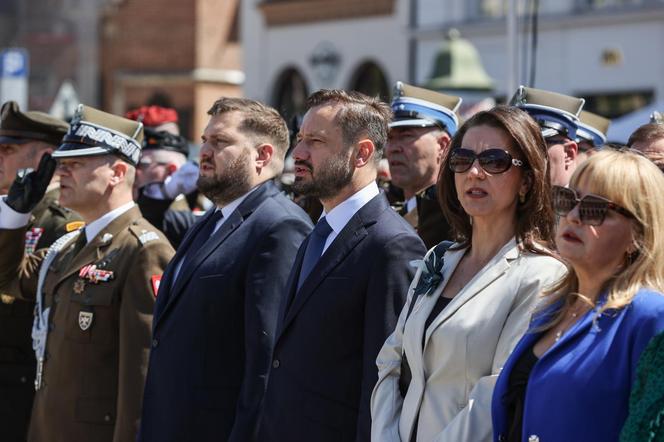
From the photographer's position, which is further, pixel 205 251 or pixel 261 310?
pixel 205 251

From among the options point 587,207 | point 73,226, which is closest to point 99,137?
point 73,226

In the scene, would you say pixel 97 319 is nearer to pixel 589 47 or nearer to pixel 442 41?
pixel 589 47

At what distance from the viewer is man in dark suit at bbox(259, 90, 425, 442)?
499 cm

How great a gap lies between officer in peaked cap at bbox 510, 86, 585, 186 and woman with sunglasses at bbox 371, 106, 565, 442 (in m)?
1.18

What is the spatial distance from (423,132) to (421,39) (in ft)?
60.4

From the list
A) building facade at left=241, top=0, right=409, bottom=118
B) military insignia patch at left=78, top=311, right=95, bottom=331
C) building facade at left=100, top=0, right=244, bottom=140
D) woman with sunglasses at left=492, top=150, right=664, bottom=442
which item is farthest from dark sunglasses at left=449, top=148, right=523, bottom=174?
building facade at left=100, top=0, right=244, bottom=140

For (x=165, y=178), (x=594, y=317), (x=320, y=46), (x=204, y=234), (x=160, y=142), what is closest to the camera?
(x=594, y=317)

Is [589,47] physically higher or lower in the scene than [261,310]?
higher

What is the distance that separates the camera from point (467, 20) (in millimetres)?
23766

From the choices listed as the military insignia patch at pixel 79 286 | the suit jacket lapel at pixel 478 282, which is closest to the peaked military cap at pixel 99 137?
the military insignia patch at pixel 79 286

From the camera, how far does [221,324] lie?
5719mm

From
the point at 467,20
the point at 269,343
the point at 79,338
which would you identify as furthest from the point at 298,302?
the point at 467,20

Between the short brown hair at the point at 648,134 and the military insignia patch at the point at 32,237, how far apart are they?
3335 millimetres

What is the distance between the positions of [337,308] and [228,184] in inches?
45.9
